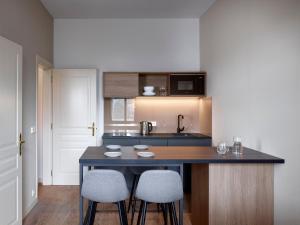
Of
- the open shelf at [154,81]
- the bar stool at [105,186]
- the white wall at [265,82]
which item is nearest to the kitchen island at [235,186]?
the white wall at [265,82]

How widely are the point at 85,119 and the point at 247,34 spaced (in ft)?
9.84

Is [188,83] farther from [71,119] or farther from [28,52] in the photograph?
[28,52]

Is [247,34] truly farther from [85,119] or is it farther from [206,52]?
[85,119]

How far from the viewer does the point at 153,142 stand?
13.5 ft

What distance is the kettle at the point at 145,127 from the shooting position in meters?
4.42

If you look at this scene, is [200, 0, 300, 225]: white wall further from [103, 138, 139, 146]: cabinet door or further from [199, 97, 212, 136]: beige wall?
[103, 138, 139, 146]: cabinet door

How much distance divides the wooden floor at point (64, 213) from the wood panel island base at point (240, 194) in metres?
0.89

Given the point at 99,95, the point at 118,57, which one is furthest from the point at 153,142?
the point at 118,57

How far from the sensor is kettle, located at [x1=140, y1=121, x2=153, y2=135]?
14.5 feet

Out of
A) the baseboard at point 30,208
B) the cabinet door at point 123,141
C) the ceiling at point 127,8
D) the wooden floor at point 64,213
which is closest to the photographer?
the wooden floor at point 64,213

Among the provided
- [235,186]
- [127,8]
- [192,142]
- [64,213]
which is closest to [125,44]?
[127,8]

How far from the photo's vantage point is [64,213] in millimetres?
3270

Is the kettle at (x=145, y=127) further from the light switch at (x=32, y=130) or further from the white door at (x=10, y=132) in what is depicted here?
the white door at (x=10, y=132)

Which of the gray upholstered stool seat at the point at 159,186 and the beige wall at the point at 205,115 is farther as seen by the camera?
the beige wall at the point at 205,115
